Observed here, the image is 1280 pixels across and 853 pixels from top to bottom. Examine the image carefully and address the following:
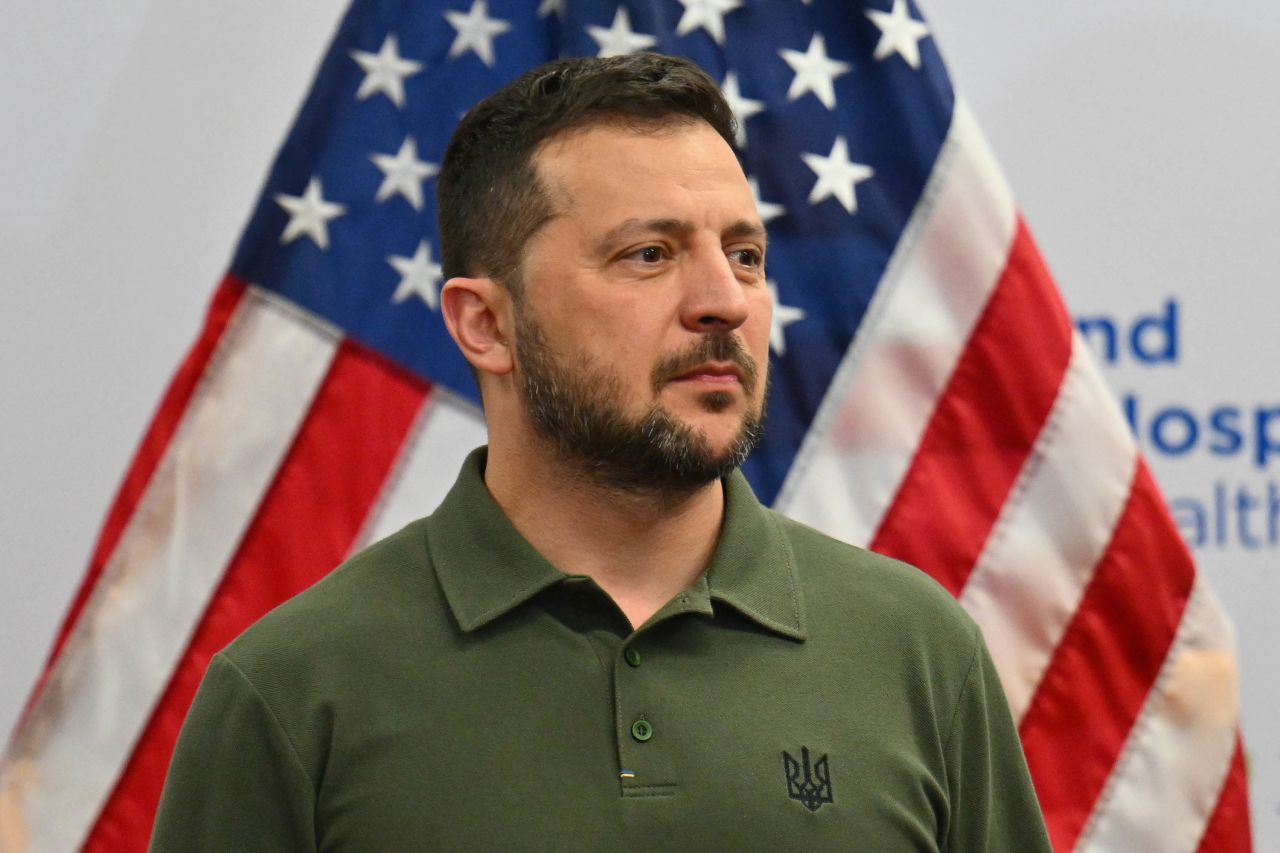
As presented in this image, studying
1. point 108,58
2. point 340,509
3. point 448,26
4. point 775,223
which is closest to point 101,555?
point 340,509

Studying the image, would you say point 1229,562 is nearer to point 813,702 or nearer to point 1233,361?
point 1233,361

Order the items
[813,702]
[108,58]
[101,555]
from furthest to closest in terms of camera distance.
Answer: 1. [108,58]
2. [101,555]
3. [813,702]

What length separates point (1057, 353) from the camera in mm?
1833

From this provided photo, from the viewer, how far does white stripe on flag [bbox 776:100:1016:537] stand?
1.85 meters

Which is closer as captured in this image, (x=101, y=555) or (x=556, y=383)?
(x=556, y=383)

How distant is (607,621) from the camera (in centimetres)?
103

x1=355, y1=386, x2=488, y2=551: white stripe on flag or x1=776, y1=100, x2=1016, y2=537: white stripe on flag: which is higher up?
x1=776, y1=100, x2=1016, y2=537: white stripe on flag

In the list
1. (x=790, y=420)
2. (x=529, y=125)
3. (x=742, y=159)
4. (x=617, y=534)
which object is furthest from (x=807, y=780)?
(x=742, y=159)

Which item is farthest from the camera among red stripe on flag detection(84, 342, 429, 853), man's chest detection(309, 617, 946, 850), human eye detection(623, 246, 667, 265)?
red stripe on flag detection(84, 342, 429, 853)

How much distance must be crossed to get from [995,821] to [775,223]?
908mm

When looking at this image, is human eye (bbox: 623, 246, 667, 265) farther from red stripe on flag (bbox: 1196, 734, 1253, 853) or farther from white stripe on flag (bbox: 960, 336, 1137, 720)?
red stripe on flag (bbox: 1196, 734, 1253, 853)

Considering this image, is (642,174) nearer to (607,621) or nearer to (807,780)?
(607,621)

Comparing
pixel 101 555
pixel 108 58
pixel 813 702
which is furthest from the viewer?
pixel 108 58

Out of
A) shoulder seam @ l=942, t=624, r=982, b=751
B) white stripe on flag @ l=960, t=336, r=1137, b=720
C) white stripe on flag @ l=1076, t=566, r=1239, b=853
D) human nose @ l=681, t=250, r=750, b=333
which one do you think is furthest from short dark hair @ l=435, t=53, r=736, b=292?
white stripe on flag @ l=1076, t=566, r=1239, b=853
